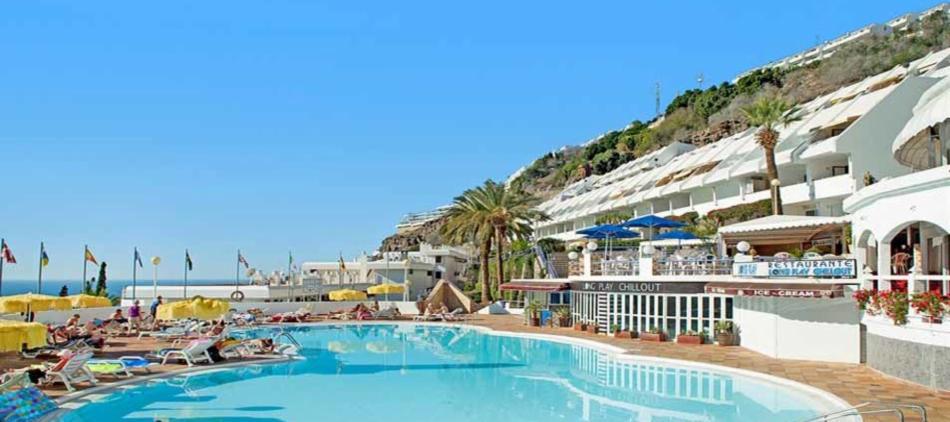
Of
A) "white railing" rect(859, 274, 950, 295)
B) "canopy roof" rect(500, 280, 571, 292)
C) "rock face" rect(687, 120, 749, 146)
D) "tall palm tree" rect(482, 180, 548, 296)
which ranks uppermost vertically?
"rock face" rect(687, 120, 749, 146)

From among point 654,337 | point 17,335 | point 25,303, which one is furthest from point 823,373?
point 25,303

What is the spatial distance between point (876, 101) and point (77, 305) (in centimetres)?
3740

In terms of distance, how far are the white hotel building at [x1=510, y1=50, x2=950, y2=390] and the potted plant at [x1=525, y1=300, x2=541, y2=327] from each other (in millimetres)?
928

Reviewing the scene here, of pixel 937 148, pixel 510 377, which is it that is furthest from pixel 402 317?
pixel 937 148

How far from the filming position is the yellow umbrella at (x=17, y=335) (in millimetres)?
16812

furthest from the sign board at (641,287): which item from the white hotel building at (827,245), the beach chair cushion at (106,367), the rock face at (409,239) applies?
the rock face at (409,239)

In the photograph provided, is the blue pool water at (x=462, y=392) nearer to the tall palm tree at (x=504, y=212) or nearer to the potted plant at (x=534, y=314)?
the potted plant at (x=534, y=314)

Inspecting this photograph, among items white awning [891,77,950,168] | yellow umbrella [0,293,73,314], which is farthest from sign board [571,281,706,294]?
yellow umbrella [0,293,73,314]

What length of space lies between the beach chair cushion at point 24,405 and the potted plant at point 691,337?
750 inches

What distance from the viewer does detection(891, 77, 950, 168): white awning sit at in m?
18.0

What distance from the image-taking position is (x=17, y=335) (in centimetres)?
1695

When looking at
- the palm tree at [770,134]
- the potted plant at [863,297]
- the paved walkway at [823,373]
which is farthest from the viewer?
the palm tree at [770,134]

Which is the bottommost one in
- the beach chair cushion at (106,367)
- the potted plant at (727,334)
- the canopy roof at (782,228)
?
the beach chair cushion at (106,367)

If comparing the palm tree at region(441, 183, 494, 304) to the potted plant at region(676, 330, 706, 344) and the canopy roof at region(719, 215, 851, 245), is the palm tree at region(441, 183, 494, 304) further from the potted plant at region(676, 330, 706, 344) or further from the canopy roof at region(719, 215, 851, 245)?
the potted plant at region(676, 330, 706, 344)
